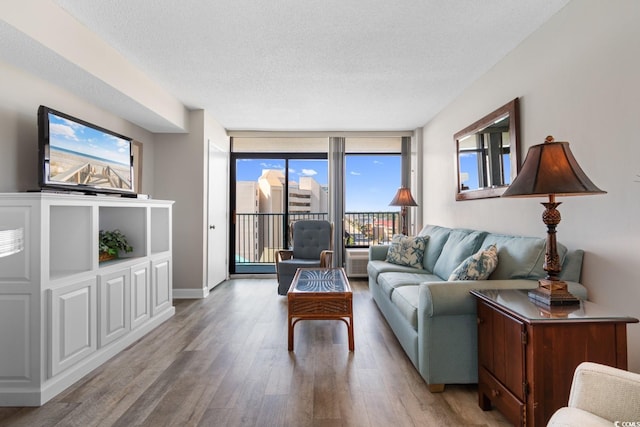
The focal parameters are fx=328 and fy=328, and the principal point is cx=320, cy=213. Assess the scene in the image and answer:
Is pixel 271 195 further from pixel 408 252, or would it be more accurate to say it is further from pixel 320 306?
pixel 320 306

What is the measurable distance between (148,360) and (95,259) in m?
0.91

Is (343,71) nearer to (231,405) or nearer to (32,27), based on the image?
(32,27)

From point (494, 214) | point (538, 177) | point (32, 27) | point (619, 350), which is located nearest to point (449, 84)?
point (494, 214)

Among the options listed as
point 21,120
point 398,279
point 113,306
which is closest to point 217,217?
point 113,306

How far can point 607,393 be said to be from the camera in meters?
1.07

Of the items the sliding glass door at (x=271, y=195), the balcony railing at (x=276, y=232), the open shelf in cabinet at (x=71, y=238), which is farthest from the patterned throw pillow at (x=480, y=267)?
the sliding glass door at (x=271, y=195)

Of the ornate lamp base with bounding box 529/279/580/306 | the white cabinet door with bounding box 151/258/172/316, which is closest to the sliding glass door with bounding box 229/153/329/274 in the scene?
the white cabinet door with bounding box 151/258/172/316

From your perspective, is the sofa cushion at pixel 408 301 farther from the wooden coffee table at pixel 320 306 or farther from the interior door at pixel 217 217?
the interior door at pixel 217 217

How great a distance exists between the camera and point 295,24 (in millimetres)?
2496

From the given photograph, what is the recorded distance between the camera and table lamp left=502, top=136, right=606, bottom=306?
1.61 m

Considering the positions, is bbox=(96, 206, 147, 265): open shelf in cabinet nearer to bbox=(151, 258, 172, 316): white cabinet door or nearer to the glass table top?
bbox=(151, 258, 172, 316): white cabinet door

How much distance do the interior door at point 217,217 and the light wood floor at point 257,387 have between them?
1675 millimetres

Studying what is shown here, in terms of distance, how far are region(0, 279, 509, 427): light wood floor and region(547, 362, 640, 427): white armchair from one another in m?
0.90

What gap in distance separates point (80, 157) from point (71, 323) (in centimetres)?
137
